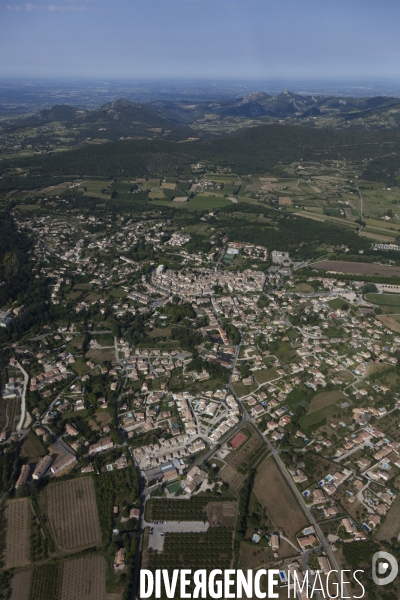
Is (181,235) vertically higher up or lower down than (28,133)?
lower down

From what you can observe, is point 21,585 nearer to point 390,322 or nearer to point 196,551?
point 196,551

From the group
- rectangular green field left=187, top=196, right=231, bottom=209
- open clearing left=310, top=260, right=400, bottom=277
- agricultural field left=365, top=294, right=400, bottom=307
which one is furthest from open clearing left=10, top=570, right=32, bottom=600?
rectangular green field left=187, top=196, right=231, bottom=209

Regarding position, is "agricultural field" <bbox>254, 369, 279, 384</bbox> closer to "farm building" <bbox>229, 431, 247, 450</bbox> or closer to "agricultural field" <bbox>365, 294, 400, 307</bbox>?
"farm building" <bbox>229, 431, 247, 450</bbox>

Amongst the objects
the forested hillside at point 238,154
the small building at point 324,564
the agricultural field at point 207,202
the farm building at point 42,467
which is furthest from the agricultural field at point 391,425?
the forested hillside at point 238,154

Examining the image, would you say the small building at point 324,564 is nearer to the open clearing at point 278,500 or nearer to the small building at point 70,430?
the open clearing at point 278,500

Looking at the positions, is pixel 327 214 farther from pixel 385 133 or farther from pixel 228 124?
pixel 228 124

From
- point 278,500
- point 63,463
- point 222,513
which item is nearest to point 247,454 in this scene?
point 278,500

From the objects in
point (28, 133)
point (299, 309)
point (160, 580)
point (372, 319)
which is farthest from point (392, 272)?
point (28, 133)
